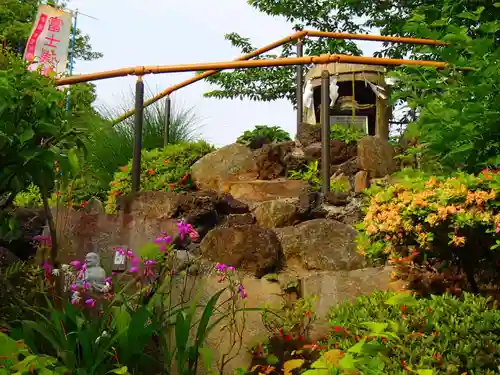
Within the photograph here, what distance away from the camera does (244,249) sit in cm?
481

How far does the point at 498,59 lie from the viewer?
4.45 meters

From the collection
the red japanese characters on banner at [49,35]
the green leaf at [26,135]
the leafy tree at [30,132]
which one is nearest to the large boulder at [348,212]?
the leafy tree at [30,132]

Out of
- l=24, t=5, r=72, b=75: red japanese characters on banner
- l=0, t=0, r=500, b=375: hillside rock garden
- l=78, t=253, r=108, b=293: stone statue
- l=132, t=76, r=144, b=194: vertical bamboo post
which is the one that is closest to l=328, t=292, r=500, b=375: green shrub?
l=0, t=0, r=500, b=375: hillside rock garden

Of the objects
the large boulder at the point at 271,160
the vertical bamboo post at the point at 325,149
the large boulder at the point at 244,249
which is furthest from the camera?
the large boulder at the point at 271,160

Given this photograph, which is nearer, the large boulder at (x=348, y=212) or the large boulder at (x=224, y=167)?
the large boulder at (x=348, y=212)

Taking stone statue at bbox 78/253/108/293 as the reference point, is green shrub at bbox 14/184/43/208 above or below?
above

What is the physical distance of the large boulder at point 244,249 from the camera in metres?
4.79

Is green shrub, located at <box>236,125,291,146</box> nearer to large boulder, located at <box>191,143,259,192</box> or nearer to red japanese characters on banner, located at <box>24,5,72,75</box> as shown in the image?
large boulder, located at <box>191,143,259,192</box>

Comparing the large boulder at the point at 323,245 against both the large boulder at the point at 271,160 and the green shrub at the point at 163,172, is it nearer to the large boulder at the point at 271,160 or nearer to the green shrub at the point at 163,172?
the green shrub at the point at 163,172

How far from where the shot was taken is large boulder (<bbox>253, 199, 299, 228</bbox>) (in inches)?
229

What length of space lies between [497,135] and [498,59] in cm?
57

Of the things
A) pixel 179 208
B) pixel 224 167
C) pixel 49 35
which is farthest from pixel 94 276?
pixel 49 35

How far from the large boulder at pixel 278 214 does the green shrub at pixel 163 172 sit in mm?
1487

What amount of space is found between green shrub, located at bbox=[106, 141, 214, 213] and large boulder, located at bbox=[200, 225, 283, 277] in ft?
6.61
